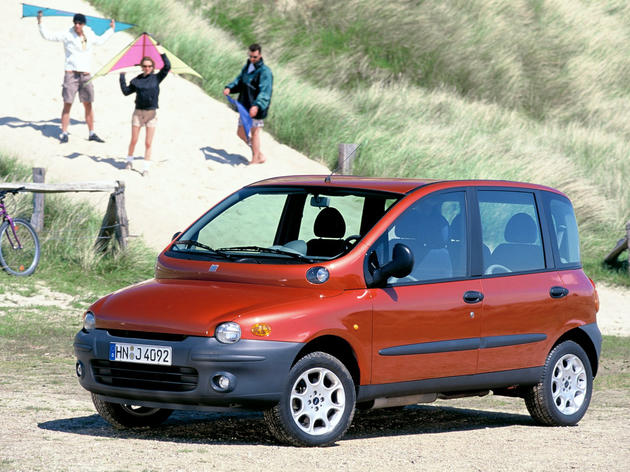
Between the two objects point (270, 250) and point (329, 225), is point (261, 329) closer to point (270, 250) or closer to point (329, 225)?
point (270, 250)

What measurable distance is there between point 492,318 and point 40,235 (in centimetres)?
1004

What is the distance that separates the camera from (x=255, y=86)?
2183 centimetres

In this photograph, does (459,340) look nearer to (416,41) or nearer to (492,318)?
(492,318)

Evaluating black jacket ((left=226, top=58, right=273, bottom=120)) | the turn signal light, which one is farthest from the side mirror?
black jacket ((left=226, top=58, right=273, bottom=120))

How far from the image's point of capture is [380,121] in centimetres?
2716

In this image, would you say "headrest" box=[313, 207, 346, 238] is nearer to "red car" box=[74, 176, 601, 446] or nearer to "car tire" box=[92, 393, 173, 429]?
"red car" box=[74, 176, 601, 446]

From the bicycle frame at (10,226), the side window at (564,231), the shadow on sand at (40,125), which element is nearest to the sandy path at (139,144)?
the shadow on sand at (40,125)

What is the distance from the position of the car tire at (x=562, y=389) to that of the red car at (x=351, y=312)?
0.5 inches

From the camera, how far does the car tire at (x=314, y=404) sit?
23.6ft

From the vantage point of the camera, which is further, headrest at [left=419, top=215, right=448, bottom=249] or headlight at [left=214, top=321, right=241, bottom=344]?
headrest at [left=419, top=215, right=448, bottom=249]

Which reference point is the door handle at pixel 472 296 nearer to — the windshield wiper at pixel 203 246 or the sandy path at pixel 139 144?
the windshield wiper at pixel 203 246

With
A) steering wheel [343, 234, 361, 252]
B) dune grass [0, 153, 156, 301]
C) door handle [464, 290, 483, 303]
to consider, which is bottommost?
dune grass [0, 153, 156, 301]

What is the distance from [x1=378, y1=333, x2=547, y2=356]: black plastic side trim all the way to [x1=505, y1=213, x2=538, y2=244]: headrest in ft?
2.38

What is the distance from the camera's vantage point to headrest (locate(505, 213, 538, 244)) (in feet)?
29.4
